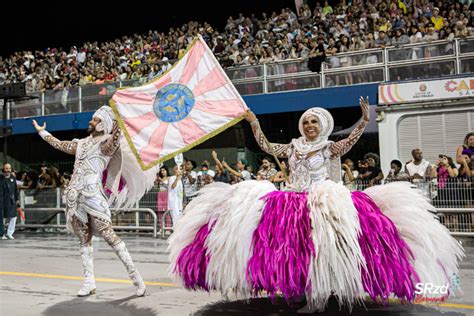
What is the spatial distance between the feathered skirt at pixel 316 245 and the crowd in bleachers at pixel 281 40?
38.9 feet

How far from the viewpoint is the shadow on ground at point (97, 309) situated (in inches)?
207

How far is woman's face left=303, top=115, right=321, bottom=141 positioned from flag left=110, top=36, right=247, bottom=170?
2.17ft

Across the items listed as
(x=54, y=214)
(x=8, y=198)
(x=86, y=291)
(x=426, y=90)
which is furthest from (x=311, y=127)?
(x=54, y=214)

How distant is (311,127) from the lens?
18.2 ft

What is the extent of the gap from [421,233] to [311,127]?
1.52m

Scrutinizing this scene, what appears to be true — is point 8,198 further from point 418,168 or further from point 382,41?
point 382,41

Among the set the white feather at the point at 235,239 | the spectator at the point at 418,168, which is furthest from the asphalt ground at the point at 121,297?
the spectator at the point at 418,168

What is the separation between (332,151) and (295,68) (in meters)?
12.3

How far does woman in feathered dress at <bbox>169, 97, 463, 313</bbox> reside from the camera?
4324mm

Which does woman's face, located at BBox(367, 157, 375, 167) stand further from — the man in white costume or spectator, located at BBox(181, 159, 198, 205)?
the man in white costume

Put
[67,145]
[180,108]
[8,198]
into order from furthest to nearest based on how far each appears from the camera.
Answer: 1. [8,198]
2. [67,145]
3. [180,108]

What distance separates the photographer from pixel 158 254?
393 inches

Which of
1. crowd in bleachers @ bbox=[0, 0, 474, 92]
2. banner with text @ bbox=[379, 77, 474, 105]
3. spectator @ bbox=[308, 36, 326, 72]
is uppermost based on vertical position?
crowd in bleachers @ bbox=[0, 0, 474, 92]

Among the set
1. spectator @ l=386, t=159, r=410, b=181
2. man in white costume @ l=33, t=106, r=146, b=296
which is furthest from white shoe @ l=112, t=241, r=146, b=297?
spectator @ l=386, t=159, r=410, b=181
